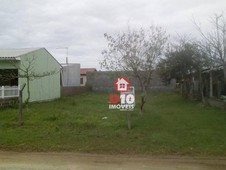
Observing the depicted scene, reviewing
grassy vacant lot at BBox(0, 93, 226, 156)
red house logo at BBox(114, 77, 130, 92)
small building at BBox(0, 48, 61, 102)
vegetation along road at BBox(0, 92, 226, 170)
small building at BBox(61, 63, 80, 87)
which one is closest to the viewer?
vegetation along road at BBox(0, 92, 226, 170)

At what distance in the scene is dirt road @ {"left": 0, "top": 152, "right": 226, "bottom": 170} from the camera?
7.73 metres

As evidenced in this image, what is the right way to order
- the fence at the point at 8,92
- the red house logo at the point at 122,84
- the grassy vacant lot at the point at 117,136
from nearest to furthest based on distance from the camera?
the grassy vacant lot at the point at 117,136 → the red house logo at the point at 122,84 → the fence at the point at 8,92

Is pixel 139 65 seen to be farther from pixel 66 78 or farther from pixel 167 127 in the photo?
pixel 66 78

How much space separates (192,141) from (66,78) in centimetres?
3653

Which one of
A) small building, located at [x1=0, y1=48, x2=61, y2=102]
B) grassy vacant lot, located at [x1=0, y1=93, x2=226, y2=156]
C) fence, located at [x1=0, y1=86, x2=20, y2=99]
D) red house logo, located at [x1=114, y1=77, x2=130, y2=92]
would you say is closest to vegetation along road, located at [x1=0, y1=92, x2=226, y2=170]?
grassy vacant lot, located at [x1=0, y1=93, x2=226, y2=156]

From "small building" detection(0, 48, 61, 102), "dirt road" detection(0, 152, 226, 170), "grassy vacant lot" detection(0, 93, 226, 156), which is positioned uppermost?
"small building" detection(0, 48, 61, 102)

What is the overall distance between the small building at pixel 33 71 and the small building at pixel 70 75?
11.7 m

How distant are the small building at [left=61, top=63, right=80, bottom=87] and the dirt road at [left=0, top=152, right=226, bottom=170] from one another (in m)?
34.5

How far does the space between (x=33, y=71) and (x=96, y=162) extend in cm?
1949

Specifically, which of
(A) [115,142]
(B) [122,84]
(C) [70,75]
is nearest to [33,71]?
(B) [122,84]

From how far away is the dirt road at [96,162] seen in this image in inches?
304

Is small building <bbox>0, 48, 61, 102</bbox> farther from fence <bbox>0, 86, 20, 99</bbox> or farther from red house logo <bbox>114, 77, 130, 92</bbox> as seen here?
red house logo <bbox>114, 77, 130, 92</bbox>

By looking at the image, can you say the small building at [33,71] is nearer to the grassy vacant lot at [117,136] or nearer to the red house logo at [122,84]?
the grassy vacant lot at [117,136]

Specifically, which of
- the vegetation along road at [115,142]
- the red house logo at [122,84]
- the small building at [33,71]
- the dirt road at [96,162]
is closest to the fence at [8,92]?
the small building at [33,71]
